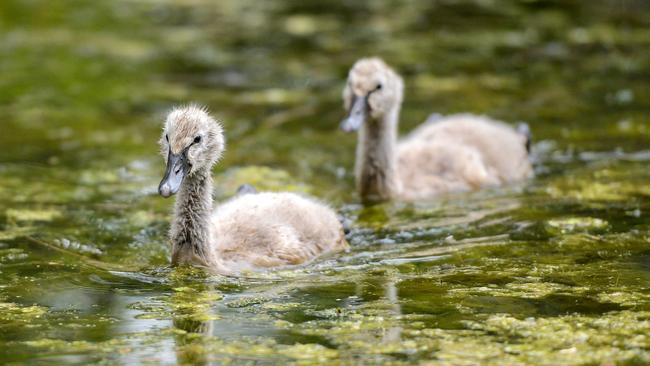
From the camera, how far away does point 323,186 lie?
1150 cm

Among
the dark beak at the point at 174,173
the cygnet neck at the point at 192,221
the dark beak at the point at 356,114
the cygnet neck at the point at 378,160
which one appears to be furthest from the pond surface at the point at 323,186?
the dark beak at the point at 356,114

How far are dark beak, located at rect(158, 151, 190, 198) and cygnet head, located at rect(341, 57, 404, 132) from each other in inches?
113

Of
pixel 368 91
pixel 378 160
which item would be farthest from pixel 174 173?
pixel 378 160

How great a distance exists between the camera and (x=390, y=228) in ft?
32.0

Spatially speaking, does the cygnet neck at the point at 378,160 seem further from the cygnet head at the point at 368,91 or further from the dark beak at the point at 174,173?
the dark beak at the point at 174,173

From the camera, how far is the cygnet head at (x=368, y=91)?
1062 cm

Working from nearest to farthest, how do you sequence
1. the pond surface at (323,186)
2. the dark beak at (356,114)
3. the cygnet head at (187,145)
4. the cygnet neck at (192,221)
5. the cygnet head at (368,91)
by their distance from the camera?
the pond surface at (323,186), the cygnet head at (187,145), the cygnet neck at (192,221), the dark beak at (356,114), the cygnet head at (368,91)

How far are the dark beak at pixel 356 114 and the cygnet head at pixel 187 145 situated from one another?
7.58ft

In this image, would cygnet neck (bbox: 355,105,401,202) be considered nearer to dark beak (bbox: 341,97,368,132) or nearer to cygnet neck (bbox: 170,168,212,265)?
dark beak (bbox: 341,97,368,132)

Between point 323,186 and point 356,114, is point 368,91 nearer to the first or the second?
point 356,114

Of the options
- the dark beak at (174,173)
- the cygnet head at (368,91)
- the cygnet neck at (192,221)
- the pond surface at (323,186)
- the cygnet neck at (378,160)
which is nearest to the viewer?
the pond surface at (323,186)

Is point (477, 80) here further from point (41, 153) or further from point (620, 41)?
point (41, 153)

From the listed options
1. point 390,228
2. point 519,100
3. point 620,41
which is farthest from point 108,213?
point 620,41

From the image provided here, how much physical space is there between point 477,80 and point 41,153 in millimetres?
6342
